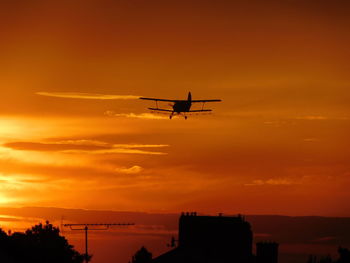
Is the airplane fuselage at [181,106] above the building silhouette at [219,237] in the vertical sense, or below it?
above

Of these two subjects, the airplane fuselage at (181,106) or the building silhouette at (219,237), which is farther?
the airplane fuselage at (181,106)

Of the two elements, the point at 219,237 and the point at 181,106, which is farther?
the point at 181,106

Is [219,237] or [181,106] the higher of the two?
[181,106]

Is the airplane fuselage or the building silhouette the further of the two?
the airplane fuselage

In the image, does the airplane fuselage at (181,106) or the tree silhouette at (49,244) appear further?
the airplane fuselage at (181,106)

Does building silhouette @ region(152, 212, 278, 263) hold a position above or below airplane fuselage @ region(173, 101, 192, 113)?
below

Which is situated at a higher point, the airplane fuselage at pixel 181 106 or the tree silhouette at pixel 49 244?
the airplane fuselage at pixel 181 106

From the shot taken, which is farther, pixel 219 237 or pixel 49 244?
pixel 49 244

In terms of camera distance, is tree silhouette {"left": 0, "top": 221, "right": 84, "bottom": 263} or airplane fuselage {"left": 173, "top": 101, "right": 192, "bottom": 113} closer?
tree silhouette {"left": 0, "top": 221, "right": 84, "bottom": 263}

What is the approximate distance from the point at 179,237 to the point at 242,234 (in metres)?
6.16

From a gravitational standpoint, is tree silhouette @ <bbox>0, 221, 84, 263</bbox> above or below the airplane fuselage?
below

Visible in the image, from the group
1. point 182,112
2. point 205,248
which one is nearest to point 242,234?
point 205,248

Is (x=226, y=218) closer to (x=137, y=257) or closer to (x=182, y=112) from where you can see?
(x=182, y=112)

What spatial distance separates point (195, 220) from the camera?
115 metres
